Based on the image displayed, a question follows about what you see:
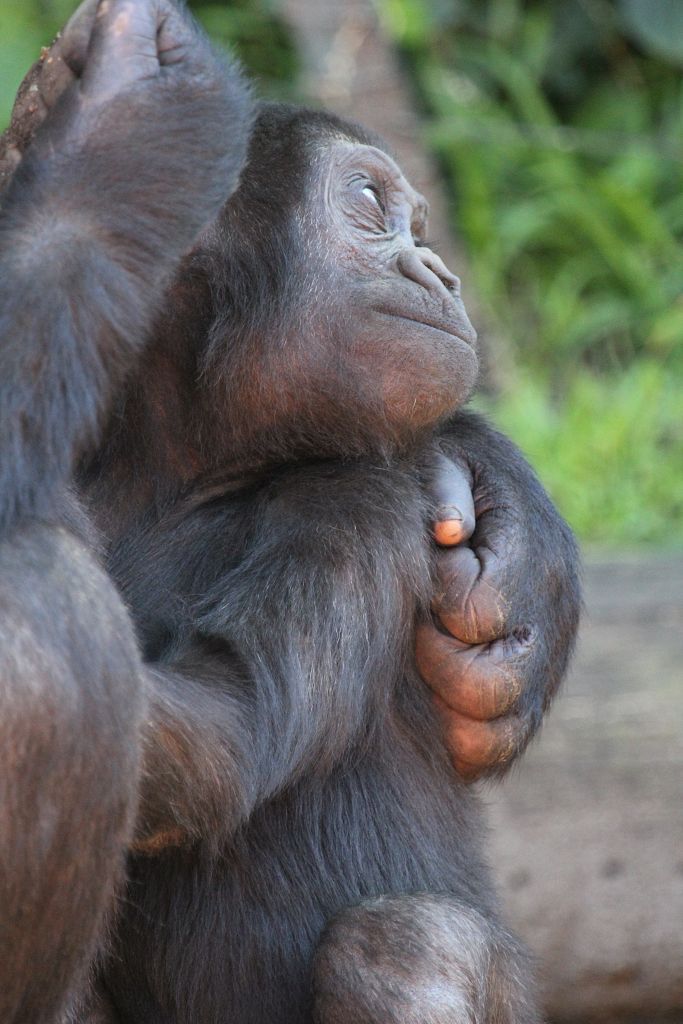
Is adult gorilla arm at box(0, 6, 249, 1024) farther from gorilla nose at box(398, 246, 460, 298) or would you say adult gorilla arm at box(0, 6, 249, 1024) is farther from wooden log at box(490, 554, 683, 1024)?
wooden log at box(490, 554, 683, 1024)

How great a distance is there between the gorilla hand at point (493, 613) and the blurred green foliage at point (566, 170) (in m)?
4.00

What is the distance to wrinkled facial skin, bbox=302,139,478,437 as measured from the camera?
9.53 feet

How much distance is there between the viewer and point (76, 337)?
2.28 m

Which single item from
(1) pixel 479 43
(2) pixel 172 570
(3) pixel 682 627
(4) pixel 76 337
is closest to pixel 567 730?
(3) pixel 682 627

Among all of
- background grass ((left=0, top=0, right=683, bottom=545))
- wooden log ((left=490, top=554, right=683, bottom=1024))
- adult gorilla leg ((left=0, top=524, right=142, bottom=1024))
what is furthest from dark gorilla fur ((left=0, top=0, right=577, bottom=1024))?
background grass ((left=0, top=0, right=683, bottom=545))

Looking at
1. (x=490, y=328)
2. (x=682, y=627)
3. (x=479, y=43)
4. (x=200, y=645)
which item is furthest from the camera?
(x=479, y=43)

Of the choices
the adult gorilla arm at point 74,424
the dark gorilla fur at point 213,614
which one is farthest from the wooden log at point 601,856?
the adult gorilla arm at point 74,424

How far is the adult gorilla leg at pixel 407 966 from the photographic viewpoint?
2.61 m

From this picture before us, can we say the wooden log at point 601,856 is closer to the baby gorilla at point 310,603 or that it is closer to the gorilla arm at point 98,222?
the baby gorilla at point 310,603

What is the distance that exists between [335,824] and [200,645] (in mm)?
468

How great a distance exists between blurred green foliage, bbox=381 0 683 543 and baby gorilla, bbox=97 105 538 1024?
164 inches

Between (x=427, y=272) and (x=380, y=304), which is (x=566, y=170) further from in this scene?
(x=380, y=304)

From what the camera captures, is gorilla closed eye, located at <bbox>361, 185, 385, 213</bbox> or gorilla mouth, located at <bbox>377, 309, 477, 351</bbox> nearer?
gorilla mouth, located at <bbox>377, 309, 477, 351</bbox>

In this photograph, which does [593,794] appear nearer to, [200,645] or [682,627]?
[682,627]
